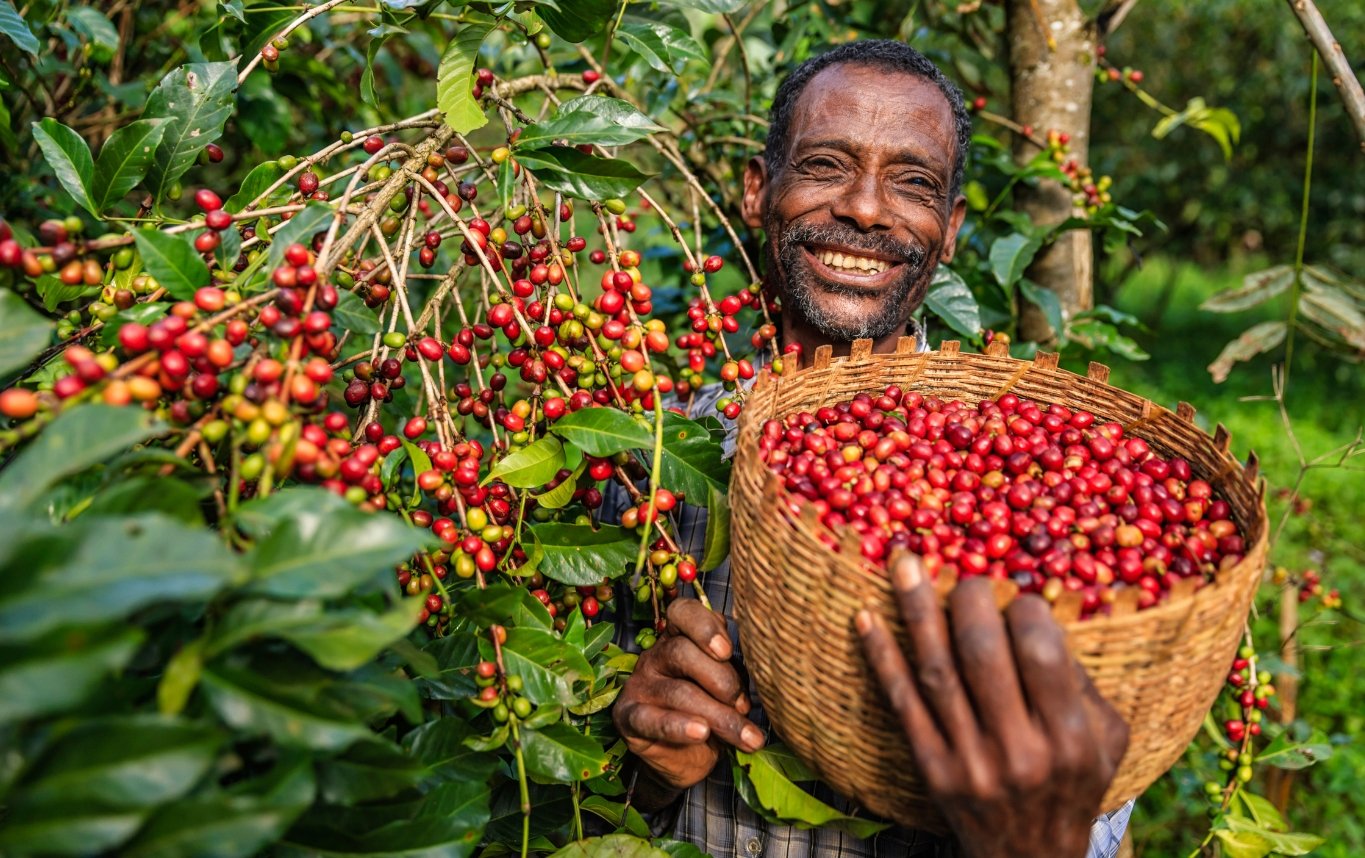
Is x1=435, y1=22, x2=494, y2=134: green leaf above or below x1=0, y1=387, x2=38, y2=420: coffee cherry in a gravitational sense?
above

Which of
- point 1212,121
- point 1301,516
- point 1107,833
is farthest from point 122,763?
point 1301,516

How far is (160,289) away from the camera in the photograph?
1335mm

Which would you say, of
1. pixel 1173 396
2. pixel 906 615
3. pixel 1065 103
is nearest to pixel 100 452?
pixel 906 615

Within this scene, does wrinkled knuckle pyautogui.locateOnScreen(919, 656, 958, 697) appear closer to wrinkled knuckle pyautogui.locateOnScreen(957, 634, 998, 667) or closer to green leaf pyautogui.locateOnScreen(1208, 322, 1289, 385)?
wrinkled knuckle pyautogui.locateOnScreen(957, 634, 998, 667)

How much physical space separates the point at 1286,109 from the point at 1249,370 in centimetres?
231

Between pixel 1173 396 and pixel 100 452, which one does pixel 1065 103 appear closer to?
pixel 100 452

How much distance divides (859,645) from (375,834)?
0.66 metres

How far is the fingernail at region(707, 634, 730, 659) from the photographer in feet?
4.68

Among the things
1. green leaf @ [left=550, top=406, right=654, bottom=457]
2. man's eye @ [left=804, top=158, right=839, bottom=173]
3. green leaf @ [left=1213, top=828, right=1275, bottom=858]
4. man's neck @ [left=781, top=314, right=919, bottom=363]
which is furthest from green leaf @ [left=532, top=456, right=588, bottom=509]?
green leaf @ [left=1213, top=828, right=1275, bottom=858]

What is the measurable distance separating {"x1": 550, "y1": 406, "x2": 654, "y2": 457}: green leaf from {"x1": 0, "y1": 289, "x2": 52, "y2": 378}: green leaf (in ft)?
2.27

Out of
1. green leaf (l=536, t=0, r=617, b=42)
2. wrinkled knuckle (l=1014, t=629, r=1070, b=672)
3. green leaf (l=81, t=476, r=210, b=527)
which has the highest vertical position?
green leaf (l=536, t=0, r=617, b=42)

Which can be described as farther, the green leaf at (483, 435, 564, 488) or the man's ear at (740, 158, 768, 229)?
the man's ear at (740, 158, 768, 229)

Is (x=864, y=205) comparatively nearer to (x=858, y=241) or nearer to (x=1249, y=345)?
(x=858, y=241)

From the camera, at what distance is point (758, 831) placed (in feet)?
5.76
